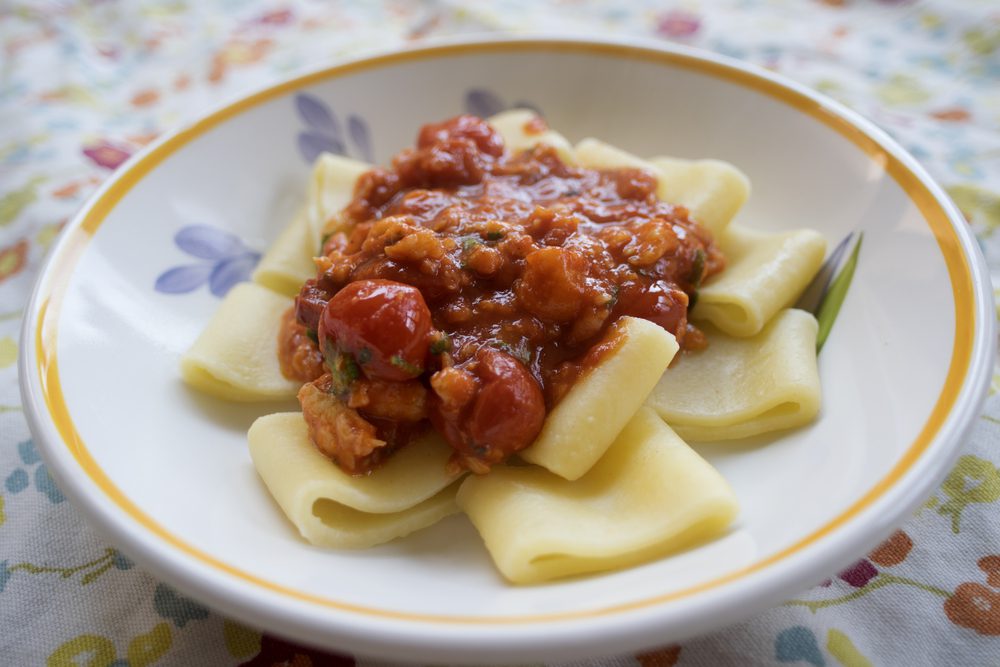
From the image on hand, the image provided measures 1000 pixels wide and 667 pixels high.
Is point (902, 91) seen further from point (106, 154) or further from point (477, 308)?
point (106, 154)

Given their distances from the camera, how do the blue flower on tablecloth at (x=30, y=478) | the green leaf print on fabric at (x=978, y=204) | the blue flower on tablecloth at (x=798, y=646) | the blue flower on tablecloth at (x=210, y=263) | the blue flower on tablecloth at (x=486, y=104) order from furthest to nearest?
the blue flower on tablecloth at (x=486, y=104) → the green leaf print on fabric at (x=978, y=204) → the blue flower on tablecloth at (x=210, y=263) → the blue flower on tablecloth at (x=30, y=478) → the blue flower on tablecloth at (x=798, y=646)

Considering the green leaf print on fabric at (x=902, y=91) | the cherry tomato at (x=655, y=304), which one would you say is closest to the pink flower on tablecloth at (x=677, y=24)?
the green leaf print on fabric at (x=902, y=91)

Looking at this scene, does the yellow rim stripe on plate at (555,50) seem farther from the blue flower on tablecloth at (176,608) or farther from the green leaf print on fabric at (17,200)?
the green leaf print on fabric at (17,200)

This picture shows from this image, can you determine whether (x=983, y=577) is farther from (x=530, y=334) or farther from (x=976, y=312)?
(x=530, y=334)

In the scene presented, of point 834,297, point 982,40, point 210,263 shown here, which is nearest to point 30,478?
point 210,263

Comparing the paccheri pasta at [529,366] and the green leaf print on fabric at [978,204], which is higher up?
the green leaf print on fabric at [978,204]

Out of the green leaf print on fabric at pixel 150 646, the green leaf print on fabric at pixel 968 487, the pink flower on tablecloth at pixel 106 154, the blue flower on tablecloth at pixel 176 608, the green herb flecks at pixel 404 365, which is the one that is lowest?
the green leaf print on fabric at pixel 150 646

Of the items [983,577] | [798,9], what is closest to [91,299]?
[983,577]
